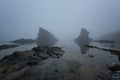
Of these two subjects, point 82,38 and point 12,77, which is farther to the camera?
point 82,38

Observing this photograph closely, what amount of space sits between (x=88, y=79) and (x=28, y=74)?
12754 millimetres

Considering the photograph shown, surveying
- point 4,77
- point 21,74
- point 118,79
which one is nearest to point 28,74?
point 21,74

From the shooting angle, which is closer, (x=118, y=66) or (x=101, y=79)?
(x=101, y=79)

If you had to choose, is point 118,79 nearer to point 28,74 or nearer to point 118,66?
point 118,66

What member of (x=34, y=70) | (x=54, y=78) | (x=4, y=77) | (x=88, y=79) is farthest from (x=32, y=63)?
(x=88, y=79)

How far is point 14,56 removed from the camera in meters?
48.9

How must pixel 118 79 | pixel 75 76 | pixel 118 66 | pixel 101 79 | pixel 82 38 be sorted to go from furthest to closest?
pixel 82 38
pixel 118 66
pixel 75 76
pixel 101 79
pixel 118 79

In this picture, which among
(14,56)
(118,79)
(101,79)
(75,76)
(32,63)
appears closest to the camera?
A: (118,79)

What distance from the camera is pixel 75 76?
26.8 metres

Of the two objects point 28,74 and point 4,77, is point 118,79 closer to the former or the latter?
point 28,74

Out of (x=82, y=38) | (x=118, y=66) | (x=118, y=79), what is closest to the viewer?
(x=118, y=79)

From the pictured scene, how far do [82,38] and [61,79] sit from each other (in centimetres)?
17071

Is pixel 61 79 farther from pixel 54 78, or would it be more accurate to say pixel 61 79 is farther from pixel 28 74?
pixel 28 74

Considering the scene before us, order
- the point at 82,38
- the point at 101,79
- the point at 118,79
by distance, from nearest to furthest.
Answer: the point at 118,79 < the point at 101,79 < the point at 82,38
